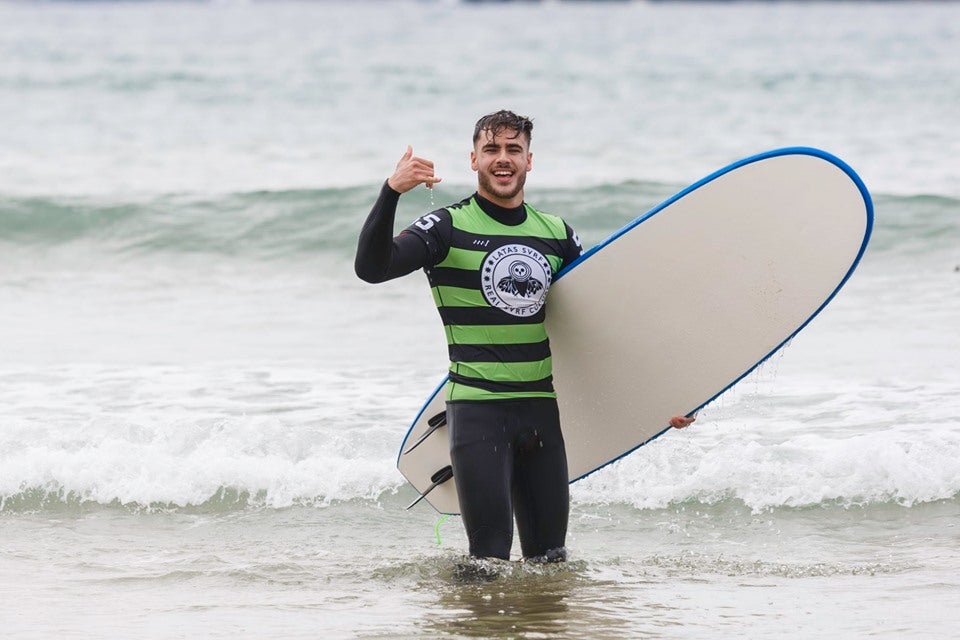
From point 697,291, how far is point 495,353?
865 mm

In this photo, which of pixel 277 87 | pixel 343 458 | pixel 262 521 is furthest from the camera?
pixel 277 87

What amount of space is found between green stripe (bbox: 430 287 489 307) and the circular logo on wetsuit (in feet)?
0.09

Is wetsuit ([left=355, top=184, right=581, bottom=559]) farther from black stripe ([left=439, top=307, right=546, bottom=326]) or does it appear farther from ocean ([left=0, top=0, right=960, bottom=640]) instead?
ocean ([left=0, top=0, right=960, bottom=640])

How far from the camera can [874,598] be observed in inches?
171

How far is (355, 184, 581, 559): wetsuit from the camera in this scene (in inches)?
159

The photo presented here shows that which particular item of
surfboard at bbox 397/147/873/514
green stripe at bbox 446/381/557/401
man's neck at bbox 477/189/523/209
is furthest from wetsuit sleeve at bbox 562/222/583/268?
green stripe at bbox 446/381/557/401

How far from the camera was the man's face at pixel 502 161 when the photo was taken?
13.2 feet

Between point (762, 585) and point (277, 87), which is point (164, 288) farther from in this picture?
point (277, 87)

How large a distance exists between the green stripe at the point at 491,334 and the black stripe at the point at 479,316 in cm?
1

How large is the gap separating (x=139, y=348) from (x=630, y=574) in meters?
5.10

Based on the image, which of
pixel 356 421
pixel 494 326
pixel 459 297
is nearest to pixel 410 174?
pixel 459 297

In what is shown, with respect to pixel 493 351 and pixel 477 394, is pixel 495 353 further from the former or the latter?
pixel 477 394

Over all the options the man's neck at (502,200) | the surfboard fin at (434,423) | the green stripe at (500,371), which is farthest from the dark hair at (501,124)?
the surfboard fin at (434,423)

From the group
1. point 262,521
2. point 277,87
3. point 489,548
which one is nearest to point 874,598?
point 489,548
